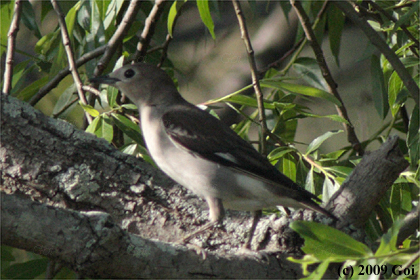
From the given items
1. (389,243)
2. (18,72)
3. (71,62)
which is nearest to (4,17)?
(18,72)

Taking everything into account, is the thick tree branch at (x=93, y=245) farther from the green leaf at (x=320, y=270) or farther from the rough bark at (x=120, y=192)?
the green leaf at (x=320, y=270)

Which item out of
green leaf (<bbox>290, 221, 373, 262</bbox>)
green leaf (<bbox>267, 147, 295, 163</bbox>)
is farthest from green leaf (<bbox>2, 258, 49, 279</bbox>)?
green leaf (<bbox>290, 221, 373, 262</bbox>)

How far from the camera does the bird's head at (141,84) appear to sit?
10.3 feet

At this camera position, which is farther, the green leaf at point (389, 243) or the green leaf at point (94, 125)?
the green leaf at point (94, 125)

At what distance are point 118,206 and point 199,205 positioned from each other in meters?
0.42

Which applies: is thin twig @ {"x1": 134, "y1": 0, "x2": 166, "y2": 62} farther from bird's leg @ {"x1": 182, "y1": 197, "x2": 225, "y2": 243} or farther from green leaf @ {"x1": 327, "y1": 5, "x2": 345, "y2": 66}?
bird's leg @ {"x1": 182, "y1": 197, "x2": 225, "y2": 243}

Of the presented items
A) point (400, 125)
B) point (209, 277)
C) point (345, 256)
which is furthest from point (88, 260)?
point (400, 125)

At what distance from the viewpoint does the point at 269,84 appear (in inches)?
115

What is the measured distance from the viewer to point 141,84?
10.4ft

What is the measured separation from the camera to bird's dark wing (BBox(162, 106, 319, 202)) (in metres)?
2.66

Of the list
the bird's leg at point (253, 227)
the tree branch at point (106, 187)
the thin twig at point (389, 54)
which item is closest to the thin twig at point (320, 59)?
the thin twig at point (389, 54)

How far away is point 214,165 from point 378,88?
1.47 meters

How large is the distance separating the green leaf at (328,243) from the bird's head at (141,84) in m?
1.60

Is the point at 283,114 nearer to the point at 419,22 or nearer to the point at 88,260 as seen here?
the point at 419,22
